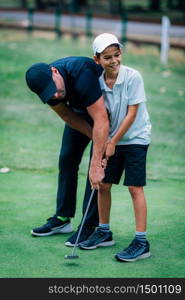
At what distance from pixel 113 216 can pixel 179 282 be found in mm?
1370

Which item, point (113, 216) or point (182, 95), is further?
point (182, 95)

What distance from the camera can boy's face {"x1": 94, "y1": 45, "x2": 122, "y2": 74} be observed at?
440 centimetres

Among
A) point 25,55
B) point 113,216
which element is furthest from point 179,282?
point 25,55

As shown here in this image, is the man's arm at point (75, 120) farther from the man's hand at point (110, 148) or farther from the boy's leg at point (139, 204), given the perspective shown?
the boy's leg at point (139, 204)

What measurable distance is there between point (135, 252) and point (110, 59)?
127cm

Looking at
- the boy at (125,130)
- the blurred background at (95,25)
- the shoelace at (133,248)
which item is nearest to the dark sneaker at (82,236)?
the boy at (125,130)

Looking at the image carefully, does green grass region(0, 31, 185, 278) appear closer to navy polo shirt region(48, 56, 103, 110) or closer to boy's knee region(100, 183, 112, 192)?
boy's knee region(100, 183, 112, 192)

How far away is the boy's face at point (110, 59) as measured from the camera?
440cm

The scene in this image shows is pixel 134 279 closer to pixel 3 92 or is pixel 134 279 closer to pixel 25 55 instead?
pixel 3 92

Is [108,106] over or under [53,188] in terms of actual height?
over

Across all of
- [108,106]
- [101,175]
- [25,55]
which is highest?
[108,106]

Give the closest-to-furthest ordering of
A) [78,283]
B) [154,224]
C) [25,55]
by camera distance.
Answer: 1. [78,283]
2. [154,224]
3. [25,55]

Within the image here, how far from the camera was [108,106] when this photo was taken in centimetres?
459

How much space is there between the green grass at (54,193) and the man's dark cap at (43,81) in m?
1.10
